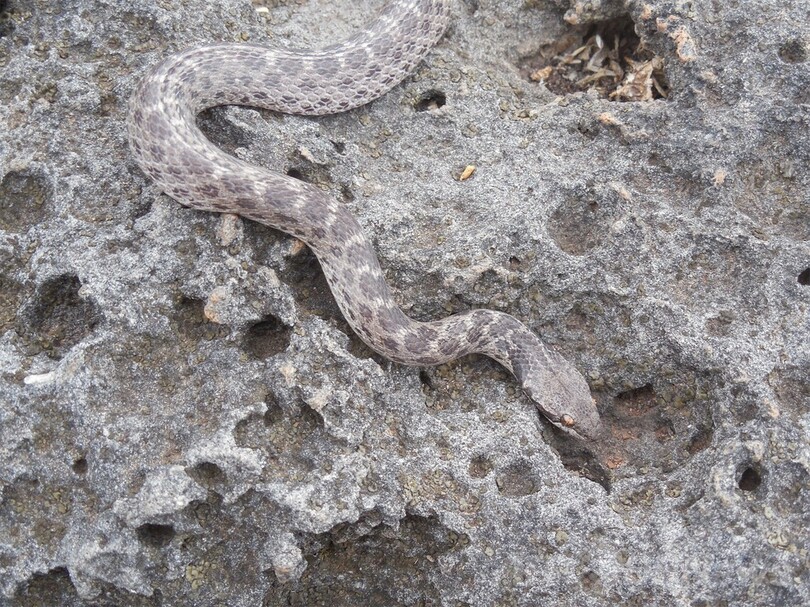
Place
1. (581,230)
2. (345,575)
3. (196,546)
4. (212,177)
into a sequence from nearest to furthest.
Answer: (196,546) < (345,575) < (212,177) < (581,230)

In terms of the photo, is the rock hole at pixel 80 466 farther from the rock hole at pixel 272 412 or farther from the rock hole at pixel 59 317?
the rock hole at pixel 272 412

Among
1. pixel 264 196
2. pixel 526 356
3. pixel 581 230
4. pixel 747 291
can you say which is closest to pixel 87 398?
pixel 264 196

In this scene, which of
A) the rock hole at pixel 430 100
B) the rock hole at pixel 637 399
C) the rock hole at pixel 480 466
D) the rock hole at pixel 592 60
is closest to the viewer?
the rock hole at pixel 480 466

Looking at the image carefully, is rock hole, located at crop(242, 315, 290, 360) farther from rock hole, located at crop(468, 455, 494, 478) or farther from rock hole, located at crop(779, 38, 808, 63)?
rock hole, located at crop(779, 38, 808, 63)

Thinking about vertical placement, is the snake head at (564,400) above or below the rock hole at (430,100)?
below

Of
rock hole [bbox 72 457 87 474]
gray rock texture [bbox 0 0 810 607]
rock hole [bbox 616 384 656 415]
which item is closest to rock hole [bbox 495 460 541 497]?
gray rock texture [bbox 0 0 810 607]

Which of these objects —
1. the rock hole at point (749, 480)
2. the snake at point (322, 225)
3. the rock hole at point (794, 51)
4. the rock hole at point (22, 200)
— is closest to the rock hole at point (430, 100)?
A: the snake at point (322, 225)

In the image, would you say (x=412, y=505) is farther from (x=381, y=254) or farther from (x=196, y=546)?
(x=381, y=254)
